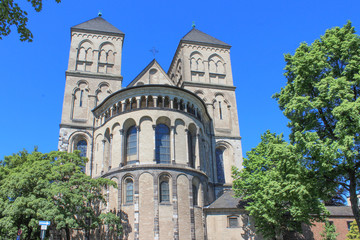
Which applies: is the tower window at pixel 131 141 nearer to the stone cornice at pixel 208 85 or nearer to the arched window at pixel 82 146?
the arched window at pixel 82 146

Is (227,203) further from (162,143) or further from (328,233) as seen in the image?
(328,233)

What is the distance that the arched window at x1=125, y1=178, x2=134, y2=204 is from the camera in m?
24.0

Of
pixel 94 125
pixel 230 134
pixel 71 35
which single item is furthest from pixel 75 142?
pixel 230 134

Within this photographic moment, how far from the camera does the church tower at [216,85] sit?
33.8 metres

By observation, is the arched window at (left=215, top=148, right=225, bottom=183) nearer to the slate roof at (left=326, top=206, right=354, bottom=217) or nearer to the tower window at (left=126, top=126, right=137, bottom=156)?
the tower window at (left=126, top=126, right=137, bottom=156)

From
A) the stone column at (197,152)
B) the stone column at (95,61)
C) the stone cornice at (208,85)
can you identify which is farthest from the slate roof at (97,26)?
the stone column at (197,152)

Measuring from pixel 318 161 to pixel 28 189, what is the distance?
58.6ft

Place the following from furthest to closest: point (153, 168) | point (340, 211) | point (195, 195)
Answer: point (340, 211)
point (195, 195)
point (153, 168)

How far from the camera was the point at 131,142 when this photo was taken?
25984mm

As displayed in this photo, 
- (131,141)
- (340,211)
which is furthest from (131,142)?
(340,211)

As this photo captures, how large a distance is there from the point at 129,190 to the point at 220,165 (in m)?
12.4

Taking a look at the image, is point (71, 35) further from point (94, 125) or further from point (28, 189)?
point (28, 189)

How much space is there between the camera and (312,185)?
14.3 meters

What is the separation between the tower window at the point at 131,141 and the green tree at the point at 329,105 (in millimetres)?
13307
